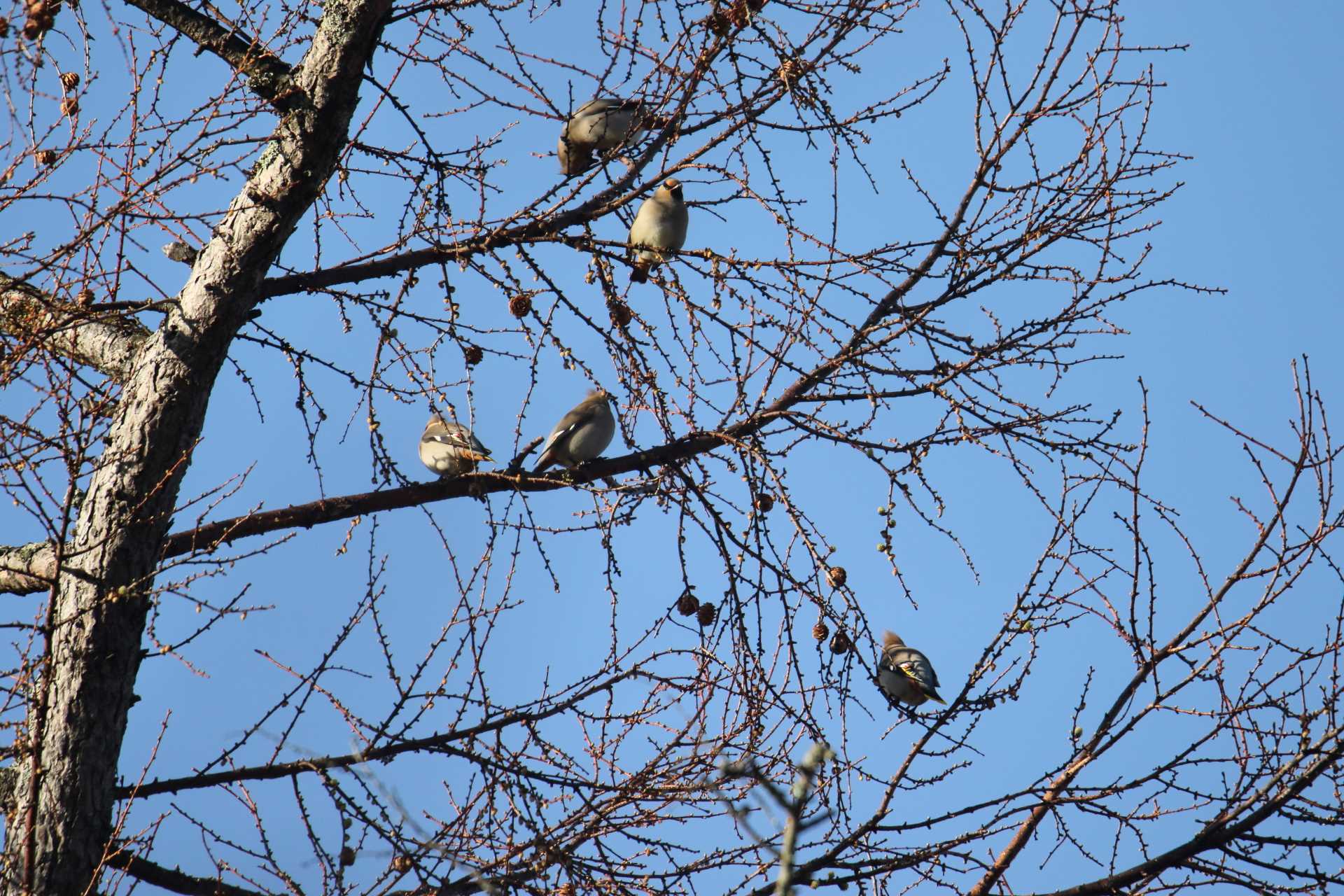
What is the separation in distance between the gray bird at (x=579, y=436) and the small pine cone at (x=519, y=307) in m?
1.37

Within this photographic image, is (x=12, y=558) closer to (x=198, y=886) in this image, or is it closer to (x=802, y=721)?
(x=198, y=886)

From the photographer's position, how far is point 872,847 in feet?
13.3

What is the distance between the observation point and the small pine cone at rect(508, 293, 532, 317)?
4.61 metres

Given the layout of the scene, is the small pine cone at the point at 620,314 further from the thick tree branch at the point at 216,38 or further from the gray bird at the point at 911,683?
the gray bird at the point at 911,683

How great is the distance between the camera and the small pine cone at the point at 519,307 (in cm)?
461

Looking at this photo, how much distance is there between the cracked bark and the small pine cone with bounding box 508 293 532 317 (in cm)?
79

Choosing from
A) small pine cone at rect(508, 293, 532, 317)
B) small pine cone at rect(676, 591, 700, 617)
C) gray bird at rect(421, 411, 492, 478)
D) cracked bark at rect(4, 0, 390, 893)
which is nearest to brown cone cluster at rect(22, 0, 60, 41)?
cracked bark at rect(4, 0, 390, 893)

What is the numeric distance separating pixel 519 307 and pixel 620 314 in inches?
15.8

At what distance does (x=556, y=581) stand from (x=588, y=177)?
4.60ft

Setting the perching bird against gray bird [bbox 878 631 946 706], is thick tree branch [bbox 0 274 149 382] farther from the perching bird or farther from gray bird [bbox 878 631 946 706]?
gray bird [bbox 878 631 946 706]

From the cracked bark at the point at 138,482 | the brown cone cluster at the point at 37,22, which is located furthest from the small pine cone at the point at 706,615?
the brown cone cluster at the point at 37,22

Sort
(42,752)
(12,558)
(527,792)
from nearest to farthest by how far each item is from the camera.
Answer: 1. (42,752)
2. (527,792)
3. (12,558)

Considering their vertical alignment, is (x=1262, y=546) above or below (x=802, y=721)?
above

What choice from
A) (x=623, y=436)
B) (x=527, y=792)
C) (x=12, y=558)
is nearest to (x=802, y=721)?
(x=527, y=792)
